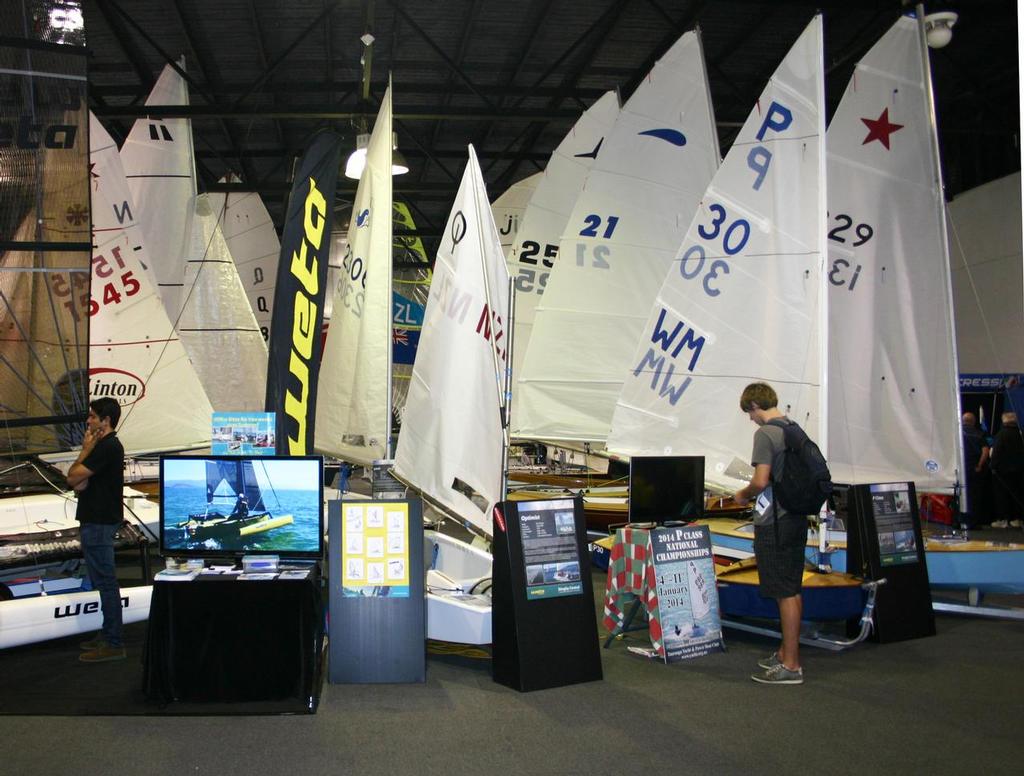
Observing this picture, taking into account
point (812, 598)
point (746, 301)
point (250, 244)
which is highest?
point (250, 244)

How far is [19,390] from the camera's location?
177 inches

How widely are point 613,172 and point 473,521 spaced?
370 centimetres

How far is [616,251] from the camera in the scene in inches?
290

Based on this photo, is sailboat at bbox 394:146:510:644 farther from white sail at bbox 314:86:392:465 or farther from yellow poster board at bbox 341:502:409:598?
white sail at bbox 314:86:392:465

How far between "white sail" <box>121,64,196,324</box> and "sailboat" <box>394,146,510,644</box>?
446 cm

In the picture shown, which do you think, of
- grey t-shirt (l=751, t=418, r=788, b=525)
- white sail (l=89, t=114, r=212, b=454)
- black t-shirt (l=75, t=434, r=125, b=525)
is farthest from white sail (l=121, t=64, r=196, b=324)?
grey t-shirt (l=751, t=418, r=788, b=525)

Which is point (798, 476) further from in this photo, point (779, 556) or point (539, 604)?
point (539, 604)

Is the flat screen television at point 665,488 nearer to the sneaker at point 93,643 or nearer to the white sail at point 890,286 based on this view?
the white sail at point 890,286

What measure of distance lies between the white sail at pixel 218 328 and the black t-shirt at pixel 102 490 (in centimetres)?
430

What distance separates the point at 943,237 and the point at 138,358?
5.60 meters

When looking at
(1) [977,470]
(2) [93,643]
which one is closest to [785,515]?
(2) [93,643]

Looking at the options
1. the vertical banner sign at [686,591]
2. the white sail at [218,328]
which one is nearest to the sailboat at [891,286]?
the vertical banner sign at [686,591]

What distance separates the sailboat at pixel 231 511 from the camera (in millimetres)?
3826

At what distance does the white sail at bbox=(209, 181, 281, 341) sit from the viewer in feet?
38.5
